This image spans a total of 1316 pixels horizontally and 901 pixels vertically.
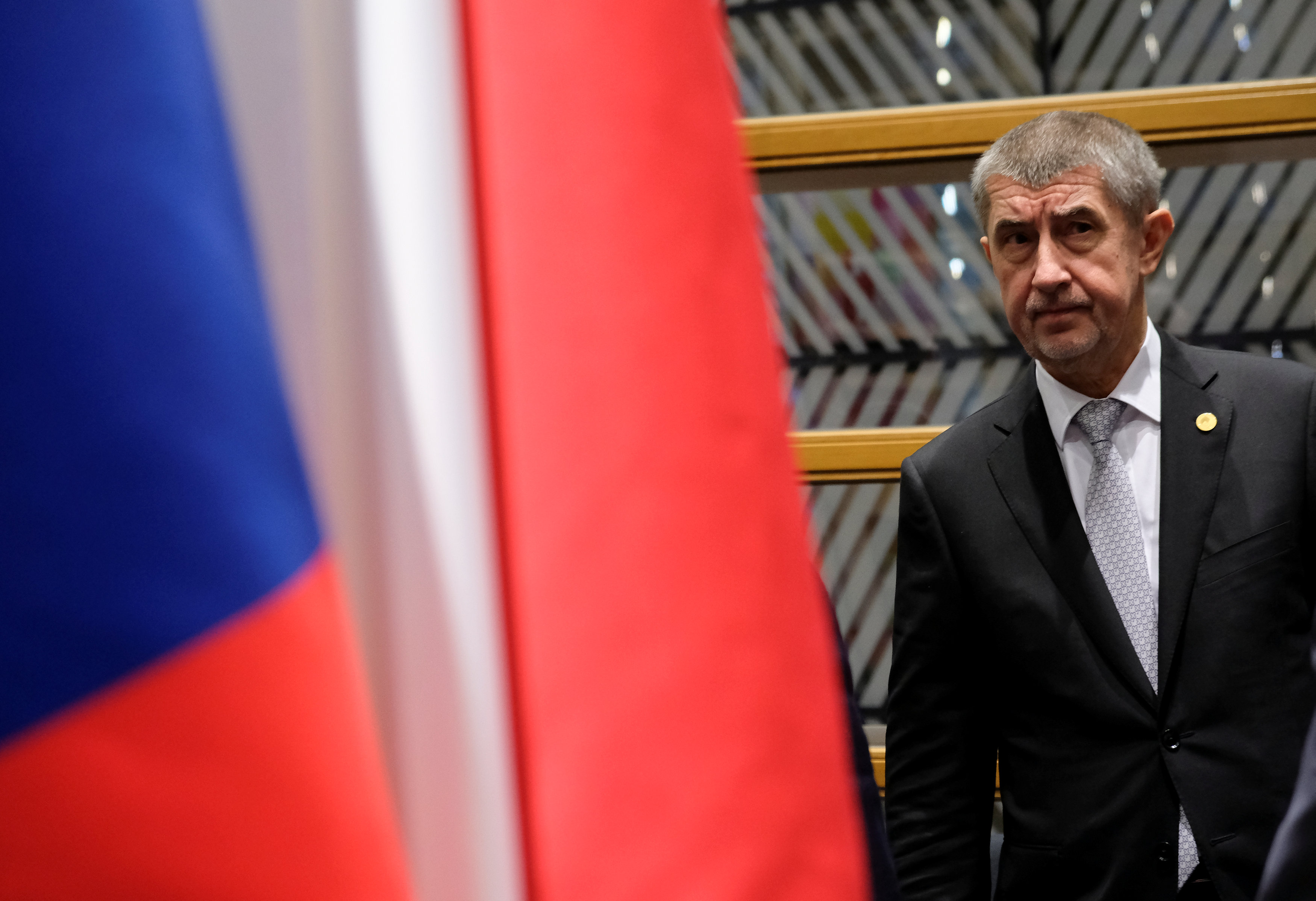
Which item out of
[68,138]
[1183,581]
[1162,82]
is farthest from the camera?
[1162,82]

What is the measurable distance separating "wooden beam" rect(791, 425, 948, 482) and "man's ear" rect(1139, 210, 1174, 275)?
1.59 ft

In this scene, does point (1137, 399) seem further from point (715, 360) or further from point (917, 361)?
point (715, 360)

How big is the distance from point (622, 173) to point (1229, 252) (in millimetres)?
1655

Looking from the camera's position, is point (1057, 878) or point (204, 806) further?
point (1057, 878)

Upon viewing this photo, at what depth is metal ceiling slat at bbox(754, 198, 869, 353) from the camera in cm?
185

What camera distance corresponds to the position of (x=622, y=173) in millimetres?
332

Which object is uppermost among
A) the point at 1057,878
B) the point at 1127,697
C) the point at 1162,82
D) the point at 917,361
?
the point at 1162,82

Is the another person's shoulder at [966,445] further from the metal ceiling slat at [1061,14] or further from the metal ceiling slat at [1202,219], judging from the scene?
the metal ceiling slat at [1061,14]

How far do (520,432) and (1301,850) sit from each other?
406 millimetres

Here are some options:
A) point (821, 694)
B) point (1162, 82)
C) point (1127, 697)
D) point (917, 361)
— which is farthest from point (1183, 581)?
point (821, 694)

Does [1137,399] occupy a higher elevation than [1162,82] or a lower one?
lower

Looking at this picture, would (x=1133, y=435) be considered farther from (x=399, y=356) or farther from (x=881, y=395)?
(x=399, y=356)

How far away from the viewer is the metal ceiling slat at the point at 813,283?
1.85 m

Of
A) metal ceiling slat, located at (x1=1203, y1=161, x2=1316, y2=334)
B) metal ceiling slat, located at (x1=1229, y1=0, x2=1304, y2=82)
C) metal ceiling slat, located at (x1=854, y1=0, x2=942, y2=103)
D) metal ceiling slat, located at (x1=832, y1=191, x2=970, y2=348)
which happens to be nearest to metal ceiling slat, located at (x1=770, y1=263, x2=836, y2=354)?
metal ceiling slat, located at (x1=832, y1=191, x2=970, y2=348)
